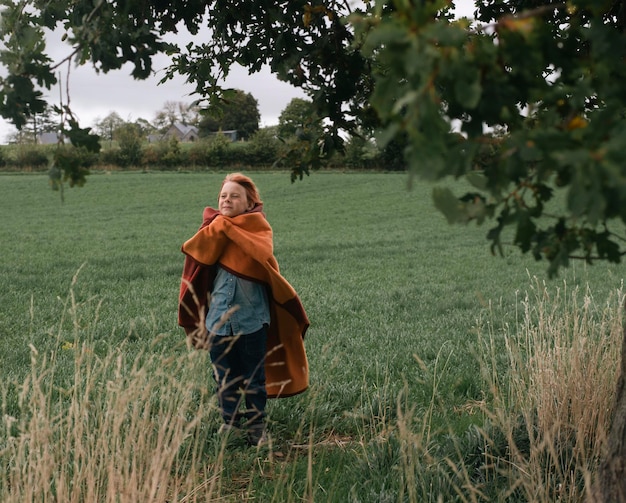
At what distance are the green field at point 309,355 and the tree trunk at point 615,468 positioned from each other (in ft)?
1.44

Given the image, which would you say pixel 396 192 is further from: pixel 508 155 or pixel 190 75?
pixel 508 155

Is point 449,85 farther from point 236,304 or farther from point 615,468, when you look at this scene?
point 236,304

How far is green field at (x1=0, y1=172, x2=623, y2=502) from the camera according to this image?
2.87 meters

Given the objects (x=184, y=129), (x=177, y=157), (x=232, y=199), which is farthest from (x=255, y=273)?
(x=184, y=129)

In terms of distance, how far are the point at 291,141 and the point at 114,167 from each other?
4777 centimetres

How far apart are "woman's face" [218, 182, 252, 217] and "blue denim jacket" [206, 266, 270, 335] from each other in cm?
36

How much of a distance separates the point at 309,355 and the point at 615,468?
4190mm

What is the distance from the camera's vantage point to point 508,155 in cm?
144

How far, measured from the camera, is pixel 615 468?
8.53ft

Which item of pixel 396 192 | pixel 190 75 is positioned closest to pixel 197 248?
pixel 190 75

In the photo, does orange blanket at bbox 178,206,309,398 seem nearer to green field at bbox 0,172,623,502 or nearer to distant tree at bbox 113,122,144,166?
green field at bbox 0,172,623,502

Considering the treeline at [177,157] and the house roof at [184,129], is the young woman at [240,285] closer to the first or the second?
the treeline at [177,157]

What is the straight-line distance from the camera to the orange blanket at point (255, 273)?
4191 millimetres

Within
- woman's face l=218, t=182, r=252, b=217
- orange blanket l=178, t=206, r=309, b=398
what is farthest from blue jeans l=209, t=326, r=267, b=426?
woman's face l=218, t=182, r=252, b=217
